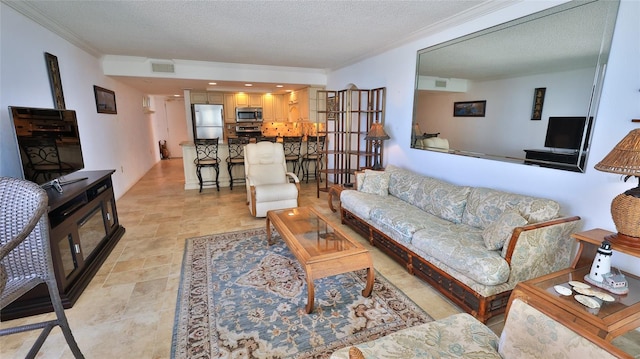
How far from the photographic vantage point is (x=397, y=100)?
4.16 metres

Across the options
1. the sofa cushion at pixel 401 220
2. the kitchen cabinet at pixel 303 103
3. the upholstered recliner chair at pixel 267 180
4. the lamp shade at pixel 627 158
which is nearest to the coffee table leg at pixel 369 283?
the sofa cushion at pixel 401 220

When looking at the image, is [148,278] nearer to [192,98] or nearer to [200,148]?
[200,148]

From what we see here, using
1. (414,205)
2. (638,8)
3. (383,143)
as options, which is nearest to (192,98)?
(383,143)

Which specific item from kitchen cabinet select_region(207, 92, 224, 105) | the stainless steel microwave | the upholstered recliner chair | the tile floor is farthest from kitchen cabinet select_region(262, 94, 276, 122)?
the tile floor

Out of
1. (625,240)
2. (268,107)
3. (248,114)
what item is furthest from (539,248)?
(268,107)

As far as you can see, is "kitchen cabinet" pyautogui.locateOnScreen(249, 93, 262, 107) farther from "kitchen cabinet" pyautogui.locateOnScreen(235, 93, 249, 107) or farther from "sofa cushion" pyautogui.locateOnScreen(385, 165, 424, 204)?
"sofa cushion" pyautogui.locateOnScreen(385, 165, 424, 204)

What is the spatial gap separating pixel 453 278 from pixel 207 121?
7185 millimetres

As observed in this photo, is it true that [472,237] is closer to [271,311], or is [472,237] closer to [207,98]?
[271,311]

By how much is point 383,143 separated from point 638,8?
300 centimetres

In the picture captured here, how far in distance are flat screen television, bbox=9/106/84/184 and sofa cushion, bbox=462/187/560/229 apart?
144 inches

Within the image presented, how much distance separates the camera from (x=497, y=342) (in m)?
1.36

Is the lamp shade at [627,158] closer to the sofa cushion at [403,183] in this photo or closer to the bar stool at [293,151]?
the sofa cushion at [403,183]

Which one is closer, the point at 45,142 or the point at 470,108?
the point at 45,142

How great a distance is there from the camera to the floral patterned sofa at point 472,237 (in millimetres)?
1972
